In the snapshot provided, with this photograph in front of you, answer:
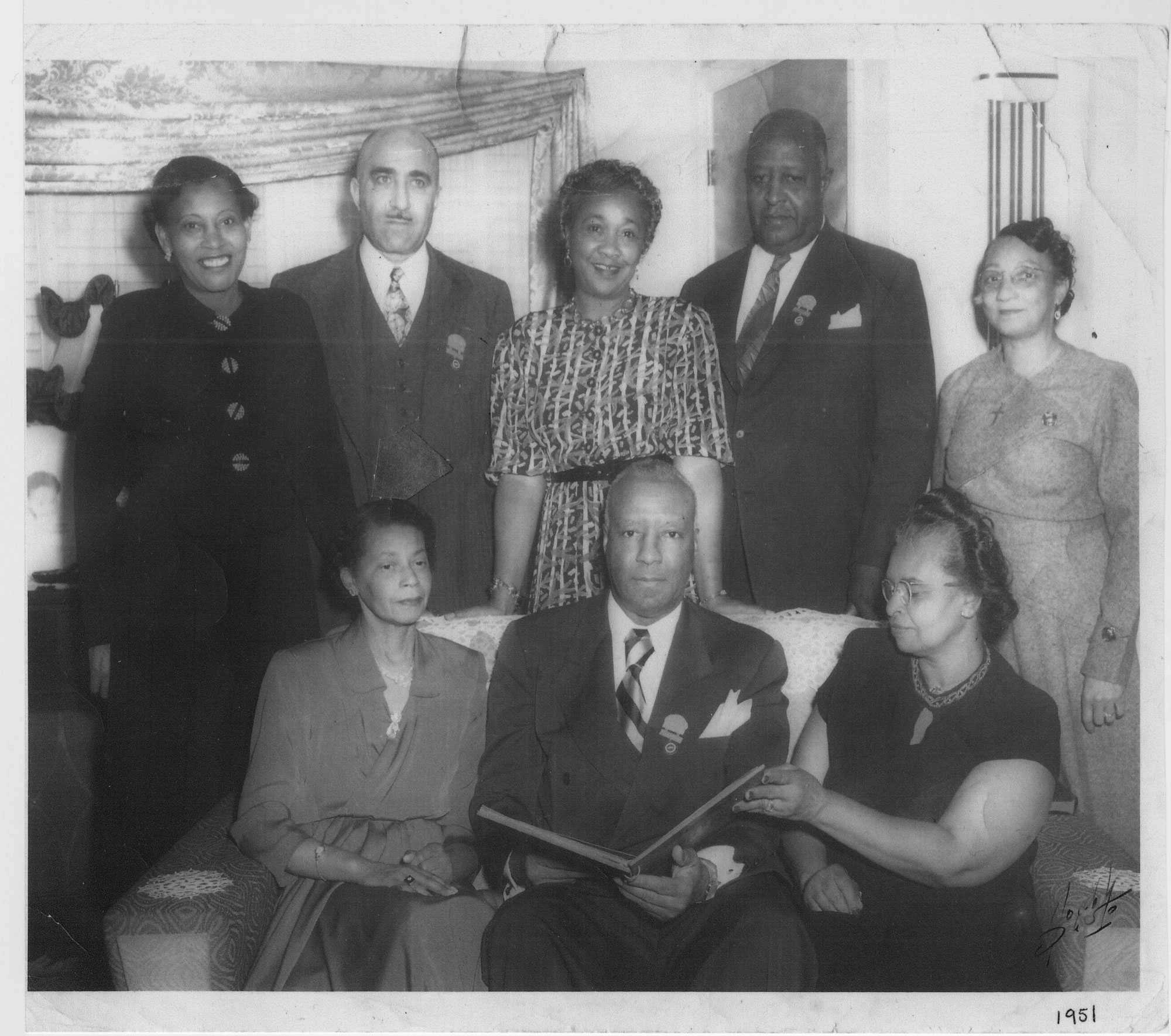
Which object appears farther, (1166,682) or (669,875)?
(1166,682)

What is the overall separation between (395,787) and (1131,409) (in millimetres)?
1831

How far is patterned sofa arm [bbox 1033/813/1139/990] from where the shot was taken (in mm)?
2504

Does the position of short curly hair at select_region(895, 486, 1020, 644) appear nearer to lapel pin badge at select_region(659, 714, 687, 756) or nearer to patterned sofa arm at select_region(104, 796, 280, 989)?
lapel pin badge at select_region(659, 714, 687, 756)

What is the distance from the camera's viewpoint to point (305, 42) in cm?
262

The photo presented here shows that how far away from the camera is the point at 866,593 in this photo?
2.64m

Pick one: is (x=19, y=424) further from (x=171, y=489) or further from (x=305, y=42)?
(x=305, y=42)

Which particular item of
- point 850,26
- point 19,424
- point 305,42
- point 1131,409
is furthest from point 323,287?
point 1131,409

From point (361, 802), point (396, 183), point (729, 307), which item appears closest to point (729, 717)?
point (361, 802)

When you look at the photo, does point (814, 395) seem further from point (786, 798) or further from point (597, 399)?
point (786, 798)

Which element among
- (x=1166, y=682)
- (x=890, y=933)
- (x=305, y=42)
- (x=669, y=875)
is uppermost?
(x=305, y=42)

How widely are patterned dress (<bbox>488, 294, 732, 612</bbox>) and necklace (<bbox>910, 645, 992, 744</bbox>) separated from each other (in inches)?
25.0

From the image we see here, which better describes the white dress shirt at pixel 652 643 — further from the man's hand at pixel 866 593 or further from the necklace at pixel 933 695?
the necklace at pixel 933 695

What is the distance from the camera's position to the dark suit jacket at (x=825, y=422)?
2.66m
